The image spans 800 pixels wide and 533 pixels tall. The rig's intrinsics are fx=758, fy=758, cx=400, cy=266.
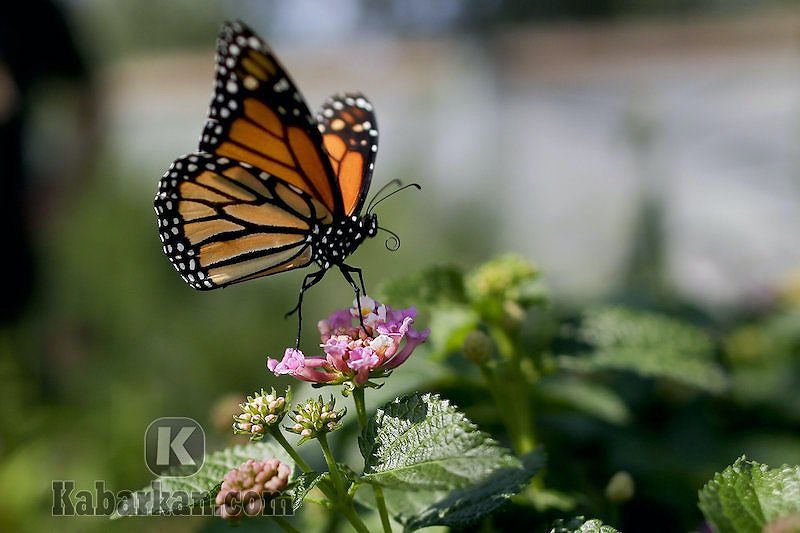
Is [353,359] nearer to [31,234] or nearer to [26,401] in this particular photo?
[26,401]

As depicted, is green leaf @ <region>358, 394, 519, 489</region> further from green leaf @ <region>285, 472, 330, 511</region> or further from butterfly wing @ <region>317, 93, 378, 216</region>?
butterfly wing @ <region>317, 93, 378, 216</region>

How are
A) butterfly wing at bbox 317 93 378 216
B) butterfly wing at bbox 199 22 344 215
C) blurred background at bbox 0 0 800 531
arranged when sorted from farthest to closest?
blurred background at bbox 0 0 800 531 → butterfly wing at bbox 317 93 378 216 → butterfly wing at bbox 199 22 344 215

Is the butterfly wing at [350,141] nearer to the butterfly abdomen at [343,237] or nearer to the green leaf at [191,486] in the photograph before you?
the butterfly abdomen at [343,237]

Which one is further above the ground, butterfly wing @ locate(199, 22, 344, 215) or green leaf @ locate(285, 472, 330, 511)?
butterfly wing @ locate(199, 22, 344, 215)

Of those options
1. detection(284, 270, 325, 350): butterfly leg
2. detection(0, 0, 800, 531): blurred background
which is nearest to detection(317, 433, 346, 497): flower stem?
detection(284, 270, 325, 350): butterfly leg

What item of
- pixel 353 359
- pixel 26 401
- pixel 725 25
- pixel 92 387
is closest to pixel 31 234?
pixel 92 387

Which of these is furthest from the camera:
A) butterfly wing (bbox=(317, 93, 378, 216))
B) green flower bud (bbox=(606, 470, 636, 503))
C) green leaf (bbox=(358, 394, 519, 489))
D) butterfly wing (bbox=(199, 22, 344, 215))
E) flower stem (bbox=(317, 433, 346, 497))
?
butterfly wing (bbox=(317, 93, 378, 216))

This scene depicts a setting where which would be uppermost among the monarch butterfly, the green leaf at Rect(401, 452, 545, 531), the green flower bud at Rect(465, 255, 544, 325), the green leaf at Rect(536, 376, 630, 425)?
the monarch butterfly
